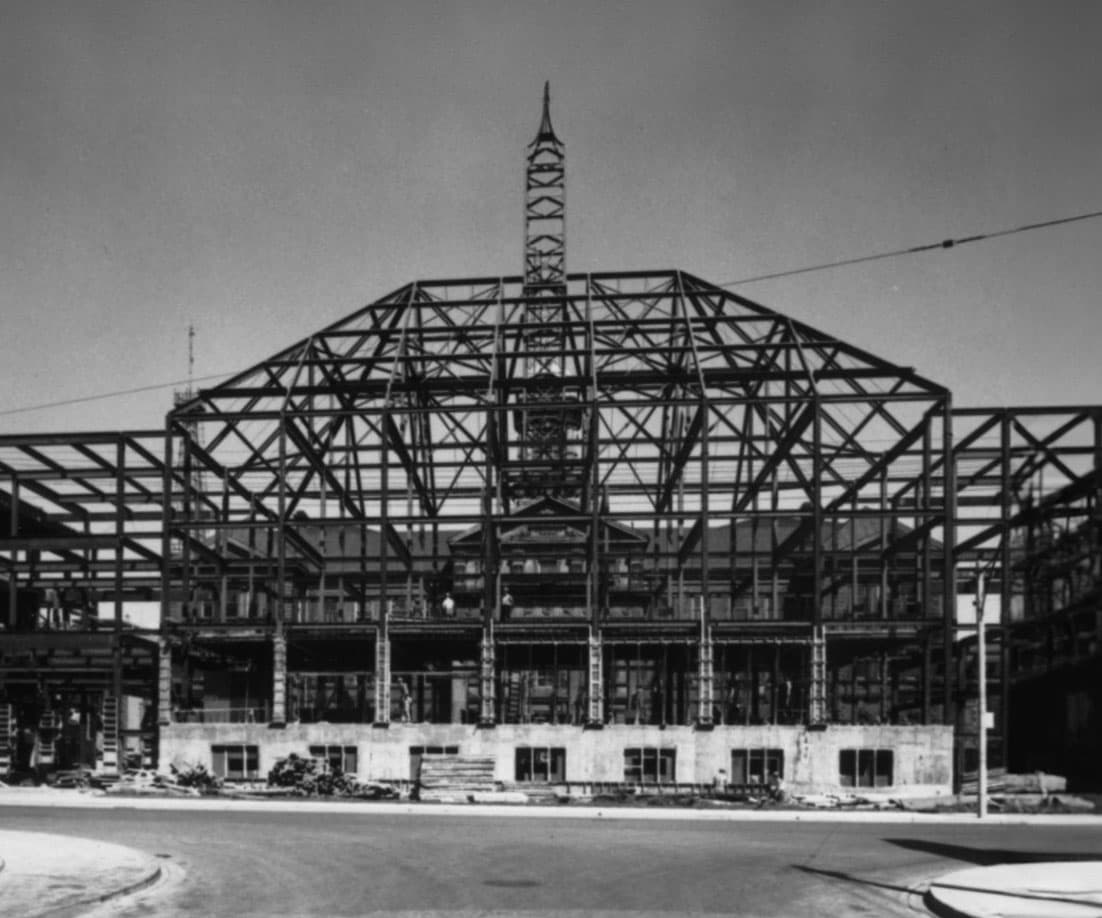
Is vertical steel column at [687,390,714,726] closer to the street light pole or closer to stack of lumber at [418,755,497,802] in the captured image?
stack of lumber at [418,755,497,802]

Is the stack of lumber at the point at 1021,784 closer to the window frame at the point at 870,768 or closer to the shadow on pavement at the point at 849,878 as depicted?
the window frame at the point at 870,768

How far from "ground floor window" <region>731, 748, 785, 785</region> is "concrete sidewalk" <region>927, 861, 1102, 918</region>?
102 ft

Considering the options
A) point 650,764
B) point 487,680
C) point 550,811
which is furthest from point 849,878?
point 487,680

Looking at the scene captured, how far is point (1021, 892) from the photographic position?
62.3ft

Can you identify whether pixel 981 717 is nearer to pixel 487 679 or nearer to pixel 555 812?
pixel 555 812

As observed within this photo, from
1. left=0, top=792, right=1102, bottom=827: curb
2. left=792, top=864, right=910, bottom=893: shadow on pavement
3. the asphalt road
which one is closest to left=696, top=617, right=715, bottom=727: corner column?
left=0, top=792, right=1102, bottom=827: curb

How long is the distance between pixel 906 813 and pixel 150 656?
40.5 meters

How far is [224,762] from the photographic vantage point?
55.7 metres

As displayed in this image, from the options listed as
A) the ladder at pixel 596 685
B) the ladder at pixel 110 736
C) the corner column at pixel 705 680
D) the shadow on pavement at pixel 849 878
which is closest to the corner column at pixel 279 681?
the ladder at pixel 110 736

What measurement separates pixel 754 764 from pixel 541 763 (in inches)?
321

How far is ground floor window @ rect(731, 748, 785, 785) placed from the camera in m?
53.3

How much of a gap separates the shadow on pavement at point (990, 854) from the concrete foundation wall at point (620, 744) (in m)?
24.3

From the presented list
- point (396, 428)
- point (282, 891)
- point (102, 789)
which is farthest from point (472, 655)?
point (282, 891)

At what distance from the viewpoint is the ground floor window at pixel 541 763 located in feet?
177
